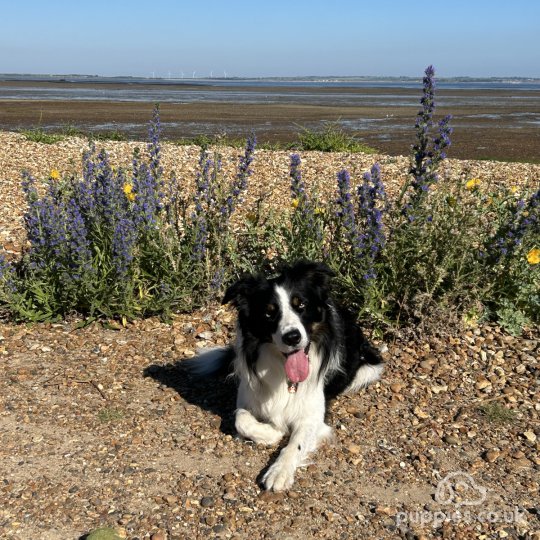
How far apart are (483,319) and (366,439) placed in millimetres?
1821

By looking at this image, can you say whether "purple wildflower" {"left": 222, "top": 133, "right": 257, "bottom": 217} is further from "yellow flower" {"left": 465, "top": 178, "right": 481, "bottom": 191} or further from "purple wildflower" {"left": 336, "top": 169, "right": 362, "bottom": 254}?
"yellow flower" {"left": 465, "top": 178, "right": 481, "bottom": 191}

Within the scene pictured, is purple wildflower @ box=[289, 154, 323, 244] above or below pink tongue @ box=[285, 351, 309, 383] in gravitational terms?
above

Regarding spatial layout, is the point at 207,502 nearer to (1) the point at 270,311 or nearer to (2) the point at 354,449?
(2) the point at 354,449

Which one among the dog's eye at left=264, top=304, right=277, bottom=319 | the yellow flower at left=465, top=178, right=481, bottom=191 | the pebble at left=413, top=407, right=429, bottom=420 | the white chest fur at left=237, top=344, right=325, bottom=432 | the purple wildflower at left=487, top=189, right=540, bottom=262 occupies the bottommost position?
the pebble at left=413, top=407, right=429, bottom=420

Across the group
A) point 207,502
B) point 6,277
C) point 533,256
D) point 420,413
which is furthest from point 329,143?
point 207,502

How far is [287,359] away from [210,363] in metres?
1.19

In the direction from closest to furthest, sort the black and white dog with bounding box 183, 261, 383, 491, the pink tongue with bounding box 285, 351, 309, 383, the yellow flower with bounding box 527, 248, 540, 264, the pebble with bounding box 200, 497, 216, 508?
the pebble with bounding box 200, 497, 216, 508, the black and white dog with bounding box 183, 261, 383, 491, the pink tongue with bounding box 285, 351, 309, 383, the yellow flower with bounding box 527, 248, 540, 264

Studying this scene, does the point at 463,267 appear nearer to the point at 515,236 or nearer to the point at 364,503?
the point at 515,236

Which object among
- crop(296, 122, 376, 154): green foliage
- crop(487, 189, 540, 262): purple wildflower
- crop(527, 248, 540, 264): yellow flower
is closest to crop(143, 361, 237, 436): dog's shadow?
crop(487, 189, 540, 262): purple wildflower

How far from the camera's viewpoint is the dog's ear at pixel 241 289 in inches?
155

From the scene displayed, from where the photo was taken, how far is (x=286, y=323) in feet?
12.2

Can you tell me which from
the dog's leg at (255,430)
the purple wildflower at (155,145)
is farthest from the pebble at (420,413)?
the purple wildflower at (155,145)

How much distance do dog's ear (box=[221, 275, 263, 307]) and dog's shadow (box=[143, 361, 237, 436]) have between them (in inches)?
36.5

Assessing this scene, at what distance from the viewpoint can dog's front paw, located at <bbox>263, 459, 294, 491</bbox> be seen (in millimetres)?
3551
